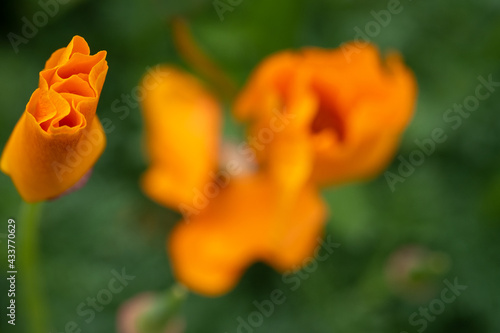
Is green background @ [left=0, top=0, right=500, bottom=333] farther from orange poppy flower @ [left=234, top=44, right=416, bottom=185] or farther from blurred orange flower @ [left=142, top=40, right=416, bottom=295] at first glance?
orange poppy flower @ [left=234, top=44, right=416, bottom=185]

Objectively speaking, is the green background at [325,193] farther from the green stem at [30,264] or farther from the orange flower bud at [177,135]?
the green stem at [30,264]

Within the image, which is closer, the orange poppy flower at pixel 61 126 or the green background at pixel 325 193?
the orange poppy flower at pixel 61 126

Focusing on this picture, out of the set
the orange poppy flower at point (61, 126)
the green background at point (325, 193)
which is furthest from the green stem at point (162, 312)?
the orange poppy flower at point (61, 126)

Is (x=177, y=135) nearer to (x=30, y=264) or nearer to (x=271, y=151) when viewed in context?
(x=271, y=151)

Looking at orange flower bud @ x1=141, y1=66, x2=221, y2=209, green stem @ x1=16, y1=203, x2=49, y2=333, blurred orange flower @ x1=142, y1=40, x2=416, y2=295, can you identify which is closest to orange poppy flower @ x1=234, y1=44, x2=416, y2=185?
blurred orange flower @ x1=142, y1=40, x2=416, y2=295

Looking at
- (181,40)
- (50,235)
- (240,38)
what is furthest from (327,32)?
(50,235)
